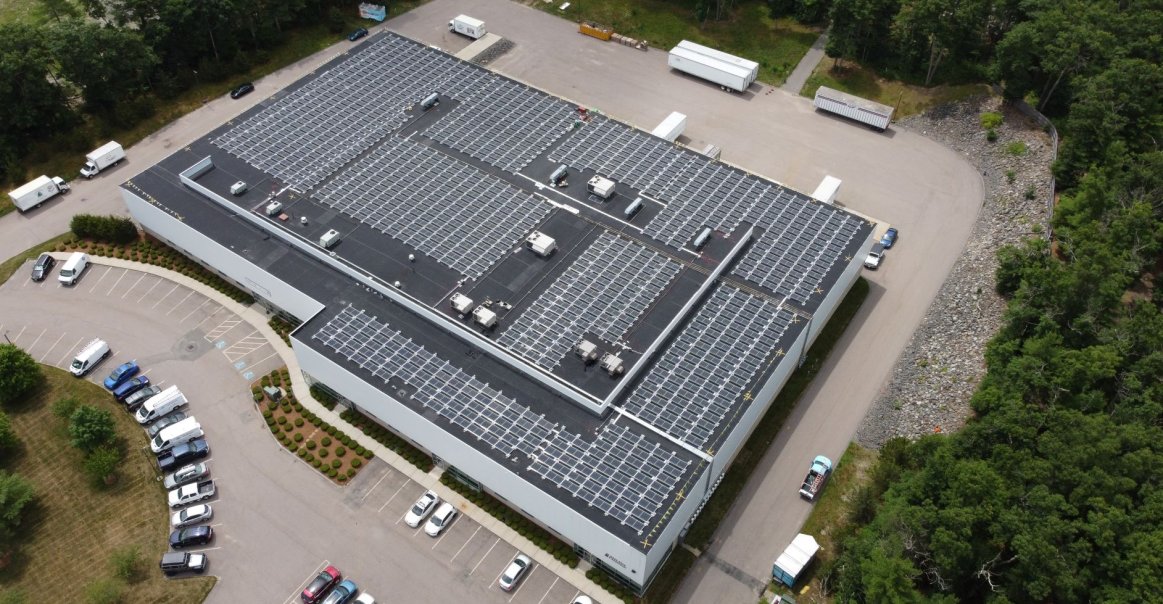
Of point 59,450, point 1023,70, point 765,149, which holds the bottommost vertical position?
point 59,450

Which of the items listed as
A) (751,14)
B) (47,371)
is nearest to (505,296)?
(47,371)

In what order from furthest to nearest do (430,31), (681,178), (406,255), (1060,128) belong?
(430,31) < (1060,128) < (681,178) < (406,255)

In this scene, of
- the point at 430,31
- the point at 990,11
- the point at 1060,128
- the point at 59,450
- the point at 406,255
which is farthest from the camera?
the point at 430,31

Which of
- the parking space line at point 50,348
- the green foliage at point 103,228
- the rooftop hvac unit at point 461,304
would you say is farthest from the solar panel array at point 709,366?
the green foliage at point 103,228

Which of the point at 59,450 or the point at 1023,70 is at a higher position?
the point at 1023,70

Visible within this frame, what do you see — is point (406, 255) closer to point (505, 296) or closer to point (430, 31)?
point (505, 296)

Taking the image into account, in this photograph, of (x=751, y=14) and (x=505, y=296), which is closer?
(x=505, y=296)

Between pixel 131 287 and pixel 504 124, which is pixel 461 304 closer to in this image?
pixel 504 124
